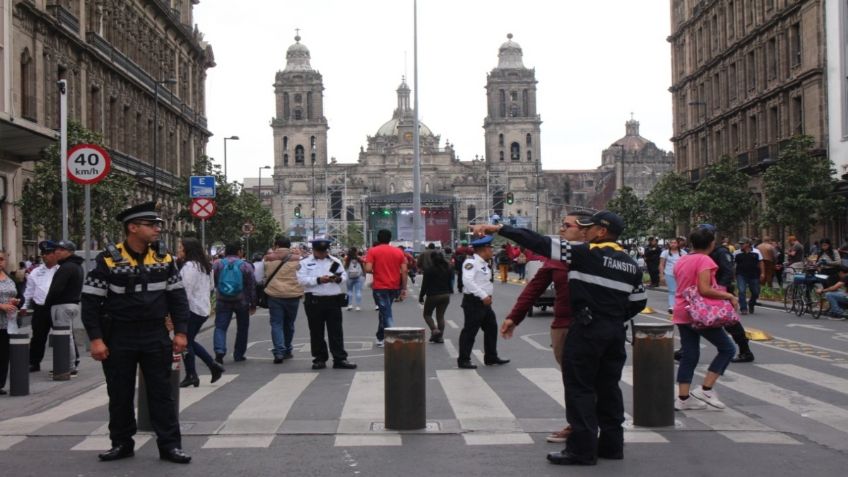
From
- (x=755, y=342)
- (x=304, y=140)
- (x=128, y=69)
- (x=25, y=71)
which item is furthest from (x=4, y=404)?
(x=304, y=140)

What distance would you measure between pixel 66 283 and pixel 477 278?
508 cm

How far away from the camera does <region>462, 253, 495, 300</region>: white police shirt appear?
44.3ft

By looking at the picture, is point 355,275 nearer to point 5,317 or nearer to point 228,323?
point 228,323

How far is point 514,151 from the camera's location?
481 feet

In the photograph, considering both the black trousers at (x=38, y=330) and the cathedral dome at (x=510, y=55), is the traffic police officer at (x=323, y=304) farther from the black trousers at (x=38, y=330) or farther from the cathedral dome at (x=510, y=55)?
the cathedral dome at (x=510, y=55)

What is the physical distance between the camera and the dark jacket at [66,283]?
41.9 ft

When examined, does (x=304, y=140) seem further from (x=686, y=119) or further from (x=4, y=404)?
(x=4, y=404)

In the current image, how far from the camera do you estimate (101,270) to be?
7.49 metres

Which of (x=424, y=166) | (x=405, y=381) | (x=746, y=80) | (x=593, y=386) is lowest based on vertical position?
(x=405, y=381)

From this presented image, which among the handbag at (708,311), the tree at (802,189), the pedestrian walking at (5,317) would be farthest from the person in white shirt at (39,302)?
the tree at (802,189)

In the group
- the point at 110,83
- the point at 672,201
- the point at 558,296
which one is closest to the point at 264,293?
the point at 558,296

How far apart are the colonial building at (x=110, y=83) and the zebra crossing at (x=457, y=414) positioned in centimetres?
1381

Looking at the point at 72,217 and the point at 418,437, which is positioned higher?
the point at 72,217

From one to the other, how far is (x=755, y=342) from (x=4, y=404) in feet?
35.1
